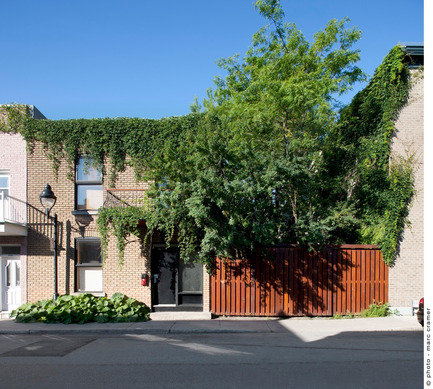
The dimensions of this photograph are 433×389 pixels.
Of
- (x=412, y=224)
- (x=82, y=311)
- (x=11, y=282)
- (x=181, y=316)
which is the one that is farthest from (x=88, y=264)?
(x=412, y=224)

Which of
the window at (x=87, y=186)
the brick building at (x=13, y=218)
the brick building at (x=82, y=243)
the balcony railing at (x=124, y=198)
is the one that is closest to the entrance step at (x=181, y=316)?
the brick building at (x=82, y=243)

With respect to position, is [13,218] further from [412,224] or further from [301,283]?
[412,224]

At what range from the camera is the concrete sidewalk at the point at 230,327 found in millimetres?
10002

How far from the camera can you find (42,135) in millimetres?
13461

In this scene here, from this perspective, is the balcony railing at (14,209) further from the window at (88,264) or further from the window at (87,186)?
the window at (88,264)

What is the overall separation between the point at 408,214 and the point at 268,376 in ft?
27.2

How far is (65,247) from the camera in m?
13.2

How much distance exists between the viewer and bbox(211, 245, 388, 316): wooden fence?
468 inches

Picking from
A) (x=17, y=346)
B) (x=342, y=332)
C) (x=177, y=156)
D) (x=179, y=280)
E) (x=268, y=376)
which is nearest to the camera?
(x=268, y=376)

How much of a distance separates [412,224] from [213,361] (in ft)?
27.2

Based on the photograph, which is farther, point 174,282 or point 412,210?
point 174,282

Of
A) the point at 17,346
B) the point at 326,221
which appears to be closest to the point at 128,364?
the point at 17,346

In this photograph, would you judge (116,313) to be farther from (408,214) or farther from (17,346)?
(408,214)

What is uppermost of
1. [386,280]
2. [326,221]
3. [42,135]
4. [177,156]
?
[42,135]
